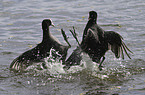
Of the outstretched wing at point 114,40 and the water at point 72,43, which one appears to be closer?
the water at point 72,43

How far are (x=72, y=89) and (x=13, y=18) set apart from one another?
20.8 feet

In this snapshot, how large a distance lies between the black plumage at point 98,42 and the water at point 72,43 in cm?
28

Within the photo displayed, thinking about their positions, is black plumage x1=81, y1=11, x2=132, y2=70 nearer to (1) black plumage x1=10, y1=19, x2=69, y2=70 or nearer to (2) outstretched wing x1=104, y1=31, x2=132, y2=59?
(2) outstretched wing x1=104, y1=31, x2=132, y2=59

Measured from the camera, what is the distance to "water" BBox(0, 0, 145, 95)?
20.9ft

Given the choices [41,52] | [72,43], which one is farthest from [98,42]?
[72,43]

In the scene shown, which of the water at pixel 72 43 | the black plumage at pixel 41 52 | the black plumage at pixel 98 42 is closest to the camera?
the water at pixel 72 43

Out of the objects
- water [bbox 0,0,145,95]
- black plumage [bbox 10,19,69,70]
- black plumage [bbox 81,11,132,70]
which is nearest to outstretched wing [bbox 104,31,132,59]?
black plumage [bbox 81,11,132,70]

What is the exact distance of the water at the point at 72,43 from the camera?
638 centimetres

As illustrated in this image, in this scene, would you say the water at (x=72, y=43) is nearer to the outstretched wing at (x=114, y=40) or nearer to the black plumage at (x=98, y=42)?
the black plumage at (x=98, y=42)

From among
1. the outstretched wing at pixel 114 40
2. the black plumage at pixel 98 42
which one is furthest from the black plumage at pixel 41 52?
the outstretched wing at pixel 114 40

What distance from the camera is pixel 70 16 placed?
39.0 ft

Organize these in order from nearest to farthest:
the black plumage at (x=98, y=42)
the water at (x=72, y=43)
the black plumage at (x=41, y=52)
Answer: the water at (x=72, y=43), the black plumage at (x=98, y=42), the black plumage at (x=41, y=52)

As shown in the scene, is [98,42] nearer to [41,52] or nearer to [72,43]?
[41,52]

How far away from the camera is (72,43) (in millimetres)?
9141
